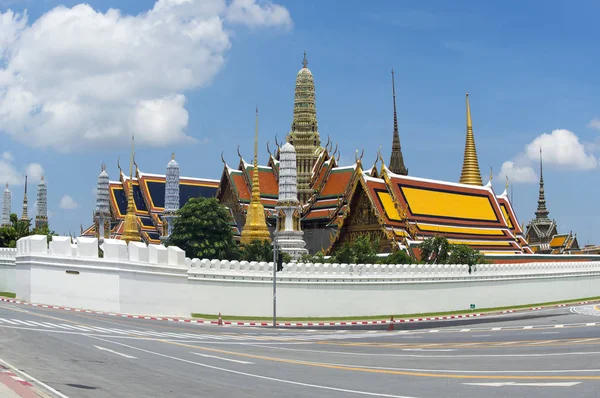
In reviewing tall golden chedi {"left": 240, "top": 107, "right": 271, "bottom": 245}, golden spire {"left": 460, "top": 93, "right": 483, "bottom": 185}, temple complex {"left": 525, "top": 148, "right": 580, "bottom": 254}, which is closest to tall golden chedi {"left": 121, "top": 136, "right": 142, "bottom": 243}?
tall golden chedi {"left": 240, "top": 107, "right": 271, "bottom": 245}

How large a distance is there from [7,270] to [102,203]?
155ft

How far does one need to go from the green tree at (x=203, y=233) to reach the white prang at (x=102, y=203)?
→ 3730cm

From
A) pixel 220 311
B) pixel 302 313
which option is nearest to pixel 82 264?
pixel 220 311

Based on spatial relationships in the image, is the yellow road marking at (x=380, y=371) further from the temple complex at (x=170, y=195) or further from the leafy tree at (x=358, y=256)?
the temple complex at (x=170, y=195)

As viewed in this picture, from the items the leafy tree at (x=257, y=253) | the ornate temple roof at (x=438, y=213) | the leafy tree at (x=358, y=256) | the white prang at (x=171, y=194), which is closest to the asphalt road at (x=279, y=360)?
the leafy tree at (x=257, y=253)

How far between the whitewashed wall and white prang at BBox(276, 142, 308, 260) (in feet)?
81.1

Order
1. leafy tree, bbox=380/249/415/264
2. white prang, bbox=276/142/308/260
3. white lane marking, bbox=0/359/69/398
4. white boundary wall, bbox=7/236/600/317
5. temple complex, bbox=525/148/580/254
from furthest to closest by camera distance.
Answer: temple complex, bbox=525/148/580/254, white prang, bbox=276/142/308/260, leafy tree, bbox=380/249/415/264, white boundary wall, bbox=7/236/600/317, white lane marking, bbox=0/359/69/398

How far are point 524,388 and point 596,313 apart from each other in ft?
95.6

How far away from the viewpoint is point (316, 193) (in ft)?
258

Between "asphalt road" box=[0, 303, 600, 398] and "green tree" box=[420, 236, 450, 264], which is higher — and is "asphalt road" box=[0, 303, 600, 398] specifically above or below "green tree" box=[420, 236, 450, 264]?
below

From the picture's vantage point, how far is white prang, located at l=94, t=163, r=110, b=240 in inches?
3438

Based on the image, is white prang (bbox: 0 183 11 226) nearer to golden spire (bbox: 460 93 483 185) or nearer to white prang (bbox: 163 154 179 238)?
white prang (bbox: 163 154 179 238)

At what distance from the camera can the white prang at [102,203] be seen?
8731 cm

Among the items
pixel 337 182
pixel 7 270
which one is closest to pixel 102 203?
pixel 337 182
